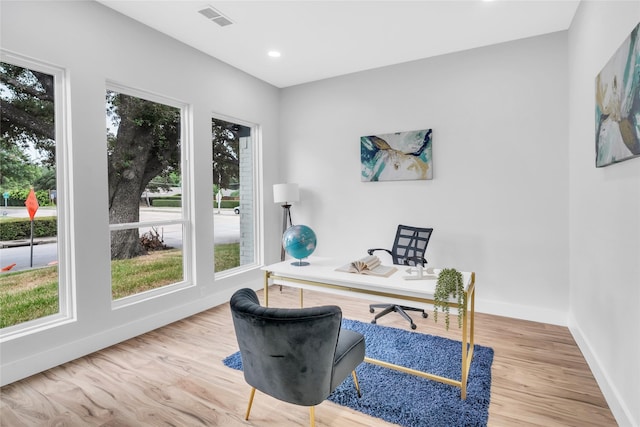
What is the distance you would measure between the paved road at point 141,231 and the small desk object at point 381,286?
1.55 metres

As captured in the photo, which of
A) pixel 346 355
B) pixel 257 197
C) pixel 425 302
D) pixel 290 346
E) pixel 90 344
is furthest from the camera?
pixel 257 197

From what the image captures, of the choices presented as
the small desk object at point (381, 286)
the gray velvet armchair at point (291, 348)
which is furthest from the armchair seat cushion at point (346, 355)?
the small desk object at point (381, 286)

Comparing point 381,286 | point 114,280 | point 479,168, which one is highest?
point 479,168

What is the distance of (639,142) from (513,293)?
238 centimetres

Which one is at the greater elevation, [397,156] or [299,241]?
[397,156]

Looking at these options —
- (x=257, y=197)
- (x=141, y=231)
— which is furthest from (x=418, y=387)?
(x=257, y=197)

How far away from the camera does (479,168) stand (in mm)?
3742

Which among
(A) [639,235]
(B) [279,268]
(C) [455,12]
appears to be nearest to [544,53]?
(C) [455,12]

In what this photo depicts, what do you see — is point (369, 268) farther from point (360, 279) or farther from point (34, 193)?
point (34, 193)

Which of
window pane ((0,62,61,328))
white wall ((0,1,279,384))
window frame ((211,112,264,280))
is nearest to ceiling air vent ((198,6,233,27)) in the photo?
white wall ((0,1,279,384))

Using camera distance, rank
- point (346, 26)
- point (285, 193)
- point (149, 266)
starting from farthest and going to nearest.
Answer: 1. point (285, 193)
2. point (149, 266)
3. point (346, 26)

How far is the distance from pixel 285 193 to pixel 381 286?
8.41 ft

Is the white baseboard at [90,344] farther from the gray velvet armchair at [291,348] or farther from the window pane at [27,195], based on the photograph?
the gray velvet armchair at [291,348]

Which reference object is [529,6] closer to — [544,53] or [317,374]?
[544,53]
